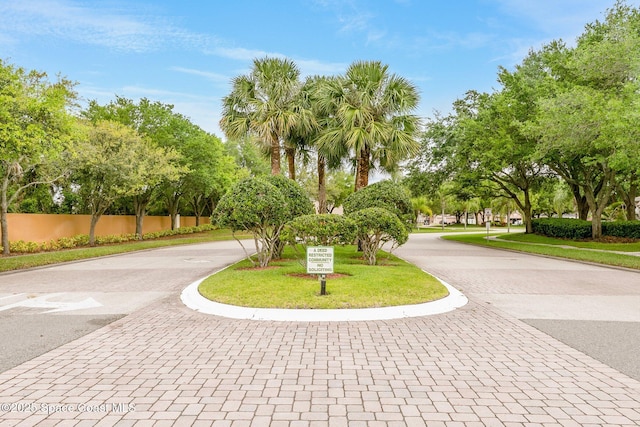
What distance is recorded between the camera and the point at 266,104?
1510 cm

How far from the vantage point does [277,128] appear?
14938mm

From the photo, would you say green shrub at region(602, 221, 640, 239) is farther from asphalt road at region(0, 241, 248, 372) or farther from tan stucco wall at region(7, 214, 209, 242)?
tan stucco wall at region(7, 214, 209, 242)

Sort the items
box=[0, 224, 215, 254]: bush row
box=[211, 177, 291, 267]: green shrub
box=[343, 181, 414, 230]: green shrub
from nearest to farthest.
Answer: box=[211, 177, 291, 267]: green shrub → box=[343, 181, 414, 230]: green shrub → box=[0, 224, 215, 254]: bush row

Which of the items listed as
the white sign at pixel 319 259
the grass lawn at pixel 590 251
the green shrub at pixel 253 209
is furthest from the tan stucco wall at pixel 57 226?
the grass lawn at pixel 590 251

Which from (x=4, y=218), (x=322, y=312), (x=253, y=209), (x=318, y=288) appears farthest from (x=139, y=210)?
(x=322, y=312)

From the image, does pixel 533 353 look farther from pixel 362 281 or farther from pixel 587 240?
pixel 587 240

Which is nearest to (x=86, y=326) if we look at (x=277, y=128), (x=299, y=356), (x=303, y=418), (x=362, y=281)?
(x=299, y=356)

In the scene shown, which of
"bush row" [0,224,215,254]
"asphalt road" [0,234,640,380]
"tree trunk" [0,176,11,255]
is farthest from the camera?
"bush row" [0,224,215,254]

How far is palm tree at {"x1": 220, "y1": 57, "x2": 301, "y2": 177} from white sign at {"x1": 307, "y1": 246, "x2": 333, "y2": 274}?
8134 mm

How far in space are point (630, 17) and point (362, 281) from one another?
21298 millimetres

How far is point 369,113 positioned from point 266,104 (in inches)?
165

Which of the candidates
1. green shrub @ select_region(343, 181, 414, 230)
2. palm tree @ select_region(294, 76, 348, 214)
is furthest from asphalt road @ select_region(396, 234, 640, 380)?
palm tree @ select_region(294, 76, 348, 214)

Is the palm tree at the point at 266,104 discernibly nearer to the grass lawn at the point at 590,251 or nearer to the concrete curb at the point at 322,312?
the concrete curb at the point at 322,312

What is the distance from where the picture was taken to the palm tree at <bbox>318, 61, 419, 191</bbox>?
14.1 m
